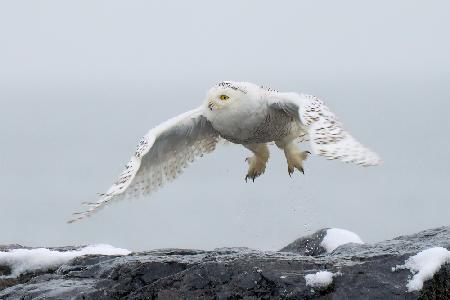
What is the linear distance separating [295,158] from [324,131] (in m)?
3.01

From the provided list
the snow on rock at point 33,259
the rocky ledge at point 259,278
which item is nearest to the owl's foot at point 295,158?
the snow on rock at point 33,259

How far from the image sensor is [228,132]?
44.2 feet

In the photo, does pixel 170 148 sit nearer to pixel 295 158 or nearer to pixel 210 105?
pixel 210 105

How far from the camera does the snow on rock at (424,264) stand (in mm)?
8797

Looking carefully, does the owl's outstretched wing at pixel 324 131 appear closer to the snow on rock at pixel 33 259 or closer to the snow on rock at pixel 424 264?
the snow on rock at pixel 424 264

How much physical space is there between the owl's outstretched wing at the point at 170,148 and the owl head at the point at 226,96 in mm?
368

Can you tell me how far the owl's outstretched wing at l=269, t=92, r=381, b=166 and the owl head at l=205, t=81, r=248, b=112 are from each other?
0.43 m

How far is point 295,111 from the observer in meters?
13.2

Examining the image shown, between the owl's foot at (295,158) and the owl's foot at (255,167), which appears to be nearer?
the owl's foot at (295,158)

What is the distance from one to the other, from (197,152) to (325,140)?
3942 mm

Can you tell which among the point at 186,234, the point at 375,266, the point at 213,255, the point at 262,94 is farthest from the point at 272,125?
the point at 186,234

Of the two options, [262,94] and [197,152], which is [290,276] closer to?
[262,94]

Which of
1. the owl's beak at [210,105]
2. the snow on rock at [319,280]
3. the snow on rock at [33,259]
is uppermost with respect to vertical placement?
the owl's beak at [210,105]

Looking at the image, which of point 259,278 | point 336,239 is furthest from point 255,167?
point 259,278
